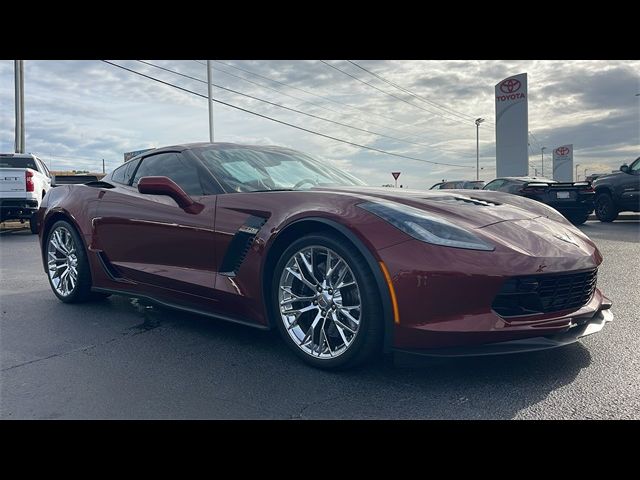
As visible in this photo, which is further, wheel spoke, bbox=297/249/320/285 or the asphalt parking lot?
wheel spoke, bbox=297/249/320/285

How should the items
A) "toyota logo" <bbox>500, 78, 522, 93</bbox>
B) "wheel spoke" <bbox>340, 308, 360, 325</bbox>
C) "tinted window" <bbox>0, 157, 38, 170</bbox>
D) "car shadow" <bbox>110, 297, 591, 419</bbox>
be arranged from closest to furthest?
"car shadow" <bbox>110, 297, 591, 419</bbox> → "wheel spoke" <bbox>340, 308, 360, 325</bbox> → "tinted window" <bbox>0, 157, 38, 170</bbox> → "toyota logo" <bbox>500, 78, 522, 93</bbox>

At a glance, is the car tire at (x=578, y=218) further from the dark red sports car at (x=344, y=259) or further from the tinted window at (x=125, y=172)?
the tinted window at (x=125, y=172)

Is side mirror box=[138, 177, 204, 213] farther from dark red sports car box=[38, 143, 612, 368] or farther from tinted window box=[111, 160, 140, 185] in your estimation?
tinted window box=[111, 160, 140, 185]

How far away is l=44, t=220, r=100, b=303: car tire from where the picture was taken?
15.4 feet

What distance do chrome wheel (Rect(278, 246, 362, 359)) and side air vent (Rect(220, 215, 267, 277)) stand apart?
12.9 inches

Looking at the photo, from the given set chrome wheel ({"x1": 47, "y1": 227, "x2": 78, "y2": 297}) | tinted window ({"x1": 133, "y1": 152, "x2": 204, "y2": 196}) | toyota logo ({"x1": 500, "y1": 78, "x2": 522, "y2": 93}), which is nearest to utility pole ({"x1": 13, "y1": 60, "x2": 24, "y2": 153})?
chrome wheel ({"x1": 47, "y1": 227, "x2": 78, "y2": 297})

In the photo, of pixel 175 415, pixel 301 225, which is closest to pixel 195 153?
pixel 301 225

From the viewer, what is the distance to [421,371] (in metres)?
2.95

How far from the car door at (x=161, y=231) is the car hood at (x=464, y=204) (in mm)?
959

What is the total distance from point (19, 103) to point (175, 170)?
19.6 metres

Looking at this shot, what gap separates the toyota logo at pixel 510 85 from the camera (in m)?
31.1

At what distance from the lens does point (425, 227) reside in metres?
2.80
